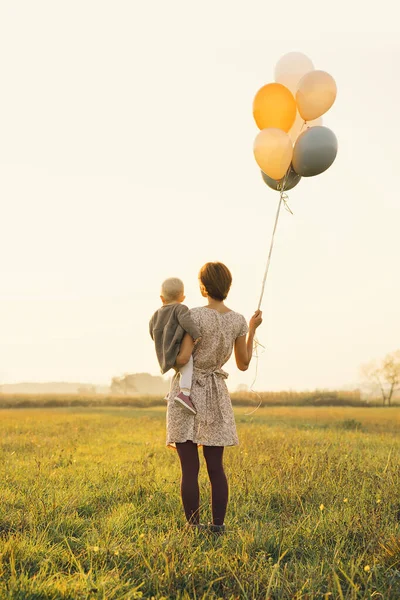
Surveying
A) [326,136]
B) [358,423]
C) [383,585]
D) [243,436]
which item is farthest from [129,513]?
[358,423]

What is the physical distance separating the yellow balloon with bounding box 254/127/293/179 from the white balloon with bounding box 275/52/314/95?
889 mm

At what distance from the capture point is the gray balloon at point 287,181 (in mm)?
6189

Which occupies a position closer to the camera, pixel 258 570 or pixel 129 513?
pixel 258 570

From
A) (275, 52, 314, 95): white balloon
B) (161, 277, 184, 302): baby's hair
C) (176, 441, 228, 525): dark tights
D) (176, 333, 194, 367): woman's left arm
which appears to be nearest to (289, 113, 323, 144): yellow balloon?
(275, 52, 314, 95): white balloon

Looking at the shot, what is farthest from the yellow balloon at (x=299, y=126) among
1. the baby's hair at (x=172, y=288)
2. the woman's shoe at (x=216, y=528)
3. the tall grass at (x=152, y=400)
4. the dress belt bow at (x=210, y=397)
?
the tall grass at (x=152, y=400)

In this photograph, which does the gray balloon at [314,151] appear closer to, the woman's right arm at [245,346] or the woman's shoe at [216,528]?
the woman's right arm at [245,346]

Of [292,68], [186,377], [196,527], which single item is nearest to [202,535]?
[196,527]

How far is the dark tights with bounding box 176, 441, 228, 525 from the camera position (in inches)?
195

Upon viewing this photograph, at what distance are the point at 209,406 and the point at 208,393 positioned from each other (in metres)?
0.11

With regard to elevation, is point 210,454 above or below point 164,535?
above

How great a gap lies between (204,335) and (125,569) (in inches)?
74.9

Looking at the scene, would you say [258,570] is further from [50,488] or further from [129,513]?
[50,488]

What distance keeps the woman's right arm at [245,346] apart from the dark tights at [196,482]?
2.49 feet

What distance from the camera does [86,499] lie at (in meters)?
6.11
